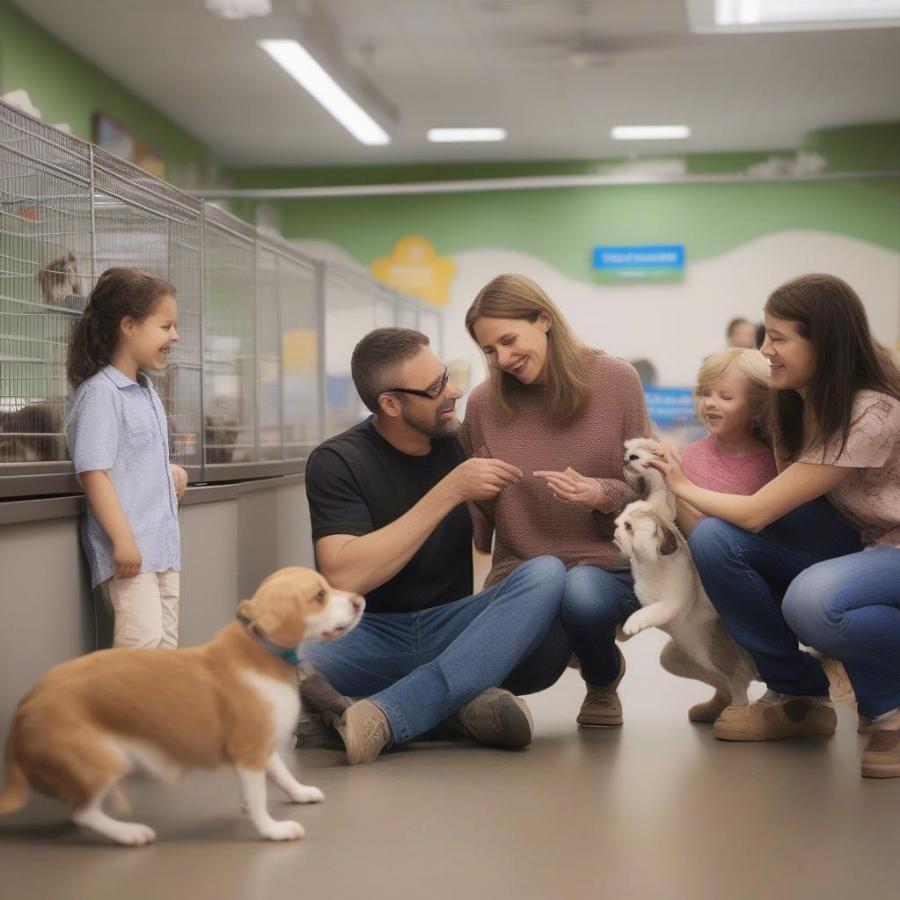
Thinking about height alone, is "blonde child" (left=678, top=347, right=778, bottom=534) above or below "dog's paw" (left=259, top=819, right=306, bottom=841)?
above

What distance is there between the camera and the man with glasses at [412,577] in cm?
257

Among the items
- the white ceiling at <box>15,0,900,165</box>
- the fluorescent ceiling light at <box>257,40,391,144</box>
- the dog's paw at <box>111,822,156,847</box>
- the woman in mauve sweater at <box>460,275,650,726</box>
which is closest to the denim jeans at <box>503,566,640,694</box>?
the woman in mauve sweater at <box>460,275,650,726</box>

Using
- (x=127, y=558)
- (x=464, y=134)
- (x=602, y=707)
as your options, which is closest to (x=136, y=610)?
(x=127, y=558)

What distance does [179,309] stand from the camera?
3656mm

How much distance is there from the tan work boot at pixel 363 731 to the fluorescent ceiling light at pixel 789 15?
525 centimetres

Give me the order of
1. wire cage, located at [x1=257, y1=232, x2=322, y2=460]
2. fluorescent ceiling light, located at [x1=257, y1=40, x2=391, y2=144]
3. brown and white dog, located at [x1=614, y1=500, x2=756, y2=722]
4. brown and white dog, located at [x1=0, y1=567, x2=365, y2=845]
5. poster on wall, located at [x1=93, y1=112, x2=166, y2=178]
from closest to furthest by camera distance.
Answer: brown and white dog, located at [x1=0, y1=567, x2=365, y2=845] < brown and white dog, located at [x1=614, y1=500, x2=756, y2=722] < wire cage, located at [x1=257, y1=232, x2=322, y2=460] < fluorescent ceiling light, located at [x1=257, y1=40, x2=391, y2=144] < poster on wall, located at [x1=93, y1=112, x2=166, y2=178]

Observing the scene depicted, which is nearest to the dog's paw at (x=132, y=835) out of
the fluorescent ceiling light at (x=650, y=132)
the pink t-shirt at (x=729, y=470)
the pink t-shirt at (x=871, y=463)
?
the pink t-shirt at (x=871, y=463)

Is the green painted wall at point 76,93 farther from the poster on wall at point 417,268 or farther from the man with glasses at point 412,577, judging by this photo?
the man with glasses at point 412,577

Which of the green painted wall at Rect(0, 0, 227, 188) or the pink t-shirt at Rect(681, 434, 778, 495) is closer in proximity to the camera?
the pink t-shirt at Rect(681, 434, 778, 495)

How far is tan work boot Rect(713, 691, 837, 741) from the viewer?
8.90ft

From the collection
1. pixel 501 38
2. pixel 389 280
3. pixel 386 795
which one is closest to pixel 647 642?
pixel 386 795

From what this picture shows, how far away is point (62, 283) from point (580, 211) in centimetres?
785

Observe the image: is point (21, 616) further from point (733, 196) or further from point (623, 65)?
point (733, 196)

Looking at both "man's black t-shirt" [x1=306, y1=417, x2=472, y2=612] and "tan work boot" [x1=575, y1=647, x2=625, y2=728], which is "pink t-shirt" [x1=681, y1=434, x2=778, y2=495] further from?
"man's black t-shirt" [x1=306, y1=417, x2=472, y2=612]
